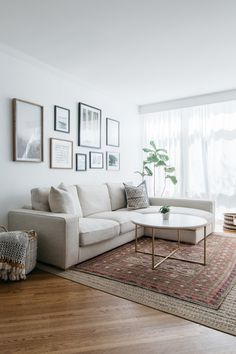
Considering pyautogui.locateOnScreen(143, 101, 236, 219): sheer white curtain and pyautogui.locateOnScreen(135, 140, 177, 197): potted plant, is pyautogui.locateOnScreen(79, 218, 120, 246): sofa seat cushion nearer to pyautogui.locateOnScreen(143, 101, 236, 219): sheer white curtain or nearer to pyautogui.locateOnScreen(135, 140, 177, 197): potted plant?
pyautogui.locateOnScreen(135, 140, 177, 197): potted plant

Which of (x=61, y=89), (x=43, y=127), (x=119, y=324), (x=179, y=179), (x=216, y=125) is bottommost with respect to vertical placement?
(x=119, y=324)

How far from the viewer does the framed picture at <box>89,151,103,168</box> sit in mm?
4391

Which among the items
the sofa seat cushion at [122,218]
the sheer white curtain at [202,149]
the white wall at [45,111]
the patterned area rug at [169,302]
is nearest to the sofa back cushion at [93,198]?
the sofa seat cushion at [122,218]

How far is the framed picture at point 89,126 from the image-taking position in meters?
4.15

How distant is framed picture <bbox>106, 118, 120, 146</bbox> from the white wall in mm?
110

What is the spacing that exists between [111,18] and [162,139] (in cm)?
341

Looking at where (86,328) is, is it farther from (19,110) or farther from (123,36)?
(123,36)

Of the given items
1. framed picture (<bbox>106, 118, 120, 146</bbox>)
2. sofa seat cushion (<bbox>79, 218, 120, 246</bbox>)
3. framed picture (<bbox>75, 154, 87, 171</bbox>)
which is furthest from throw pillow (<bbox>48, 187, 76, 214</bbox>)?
framed picture (<bbox>106, 118, 120, 146</bbox>)

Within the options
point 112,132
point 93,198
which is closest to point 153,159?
point 112,132

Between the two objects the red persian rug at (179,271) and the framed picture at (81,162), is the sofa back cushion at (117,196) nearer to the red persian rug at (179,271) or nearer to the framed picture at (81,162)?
the framed picture at (81,162)

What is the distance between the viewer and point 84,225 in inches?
113

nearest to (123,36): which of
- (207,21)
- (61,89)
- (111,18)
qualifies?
(111,18)

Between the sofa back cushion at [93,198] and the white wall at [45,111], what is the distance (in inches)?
12.6

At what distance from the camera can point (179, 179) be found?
5383 mm
